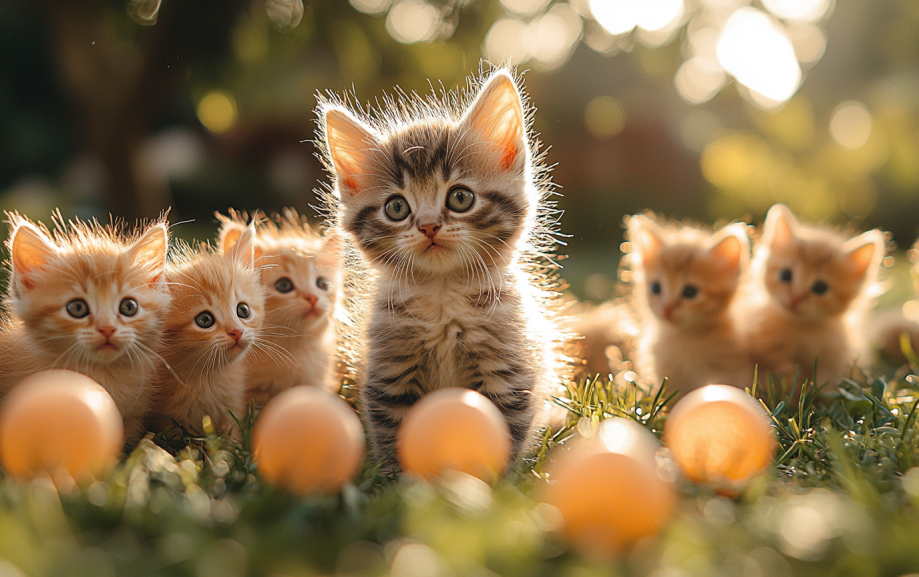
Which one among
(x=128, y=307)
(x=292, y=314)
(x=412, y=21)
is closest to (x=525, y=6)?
(x=412, y=21)

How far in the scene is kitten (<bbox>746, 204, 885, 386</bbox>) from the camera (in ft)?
7.00

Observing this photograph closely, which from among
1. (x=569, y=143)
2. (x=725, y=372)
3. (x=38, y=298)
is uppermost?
(x=569, y=143)

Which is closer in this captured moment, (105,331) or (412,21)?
(105,331)

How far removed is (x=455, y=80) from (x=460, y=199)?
10.4ft

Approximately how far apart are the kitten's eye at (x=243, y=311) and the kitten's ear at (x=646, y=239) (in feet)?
4.54

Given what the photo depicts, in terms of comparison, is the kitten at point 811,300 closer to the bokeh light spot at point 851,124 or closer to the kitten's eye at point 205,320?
the kitten's eye at point 205,320

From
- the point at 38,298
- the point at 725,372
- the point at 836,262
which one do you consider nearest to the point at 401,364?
the point at 38,298

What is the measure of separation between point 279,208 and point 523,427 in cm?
503

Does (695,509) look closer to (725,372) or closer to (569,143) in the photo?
(725,372)

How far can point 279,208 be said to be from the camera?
600cm

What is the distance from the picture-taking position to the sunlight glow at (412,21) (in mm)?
4477

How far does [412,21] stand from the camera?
4547 mm

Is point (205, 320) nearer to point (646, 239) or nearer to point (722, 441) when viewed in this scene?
point (722, 441)

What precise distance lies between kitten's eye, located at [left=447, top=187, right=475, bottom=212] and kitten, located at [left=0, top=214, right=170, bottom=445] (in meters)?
0.68
